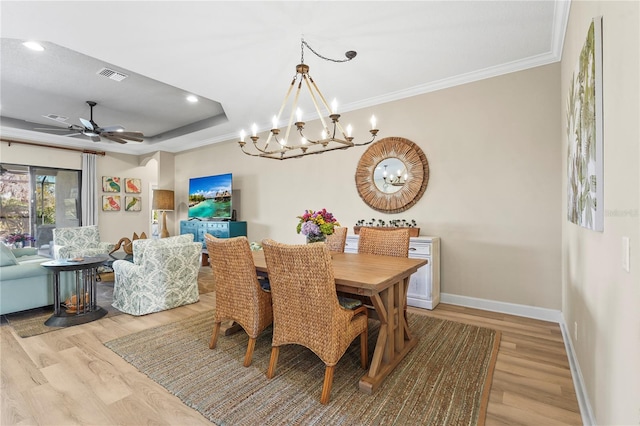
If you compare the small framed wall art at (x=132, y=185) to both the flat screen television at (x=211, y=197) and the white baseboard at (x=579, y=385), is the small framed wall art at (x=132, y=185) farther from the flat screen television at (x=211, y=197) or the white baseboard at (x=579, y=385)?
the white baseboard at (x=579, y=385)

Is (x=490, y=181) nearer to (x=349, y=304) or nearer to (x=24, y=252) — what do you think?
(x=349, y=304)

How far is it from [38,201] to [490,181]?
8.37 m

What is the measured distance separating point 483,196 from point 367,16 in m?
2.32

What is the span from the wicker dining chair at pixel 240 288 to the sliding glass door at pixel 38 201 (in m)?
6.04

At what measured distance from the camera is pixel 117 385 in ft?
6.81

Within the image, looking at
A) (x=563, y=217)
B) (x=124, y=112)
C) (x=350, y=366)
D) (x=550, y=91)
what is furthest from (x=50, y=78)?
(x=563, y=217)

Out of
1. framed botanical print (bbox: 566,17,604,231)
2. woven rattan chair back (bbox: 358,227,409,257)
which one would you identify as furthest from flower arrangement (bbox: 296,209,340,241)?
framed botanical print (bbox: 566,17,604,231)

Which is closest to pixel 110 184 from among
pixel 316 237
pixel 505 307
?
pixel 316 237

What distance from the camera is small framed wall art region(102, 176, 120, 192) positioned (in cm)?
726

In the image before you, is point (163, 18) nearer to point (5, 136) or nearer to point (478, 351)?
point (478, 351)

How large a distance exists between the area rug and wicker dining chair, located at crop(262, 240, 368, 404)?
196mm

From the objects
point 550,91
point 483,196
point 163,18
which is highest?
point 163,18

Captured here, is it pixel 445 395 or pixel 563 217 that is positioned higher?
pixel 563 217

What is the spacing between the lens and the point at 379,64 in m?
3.39
